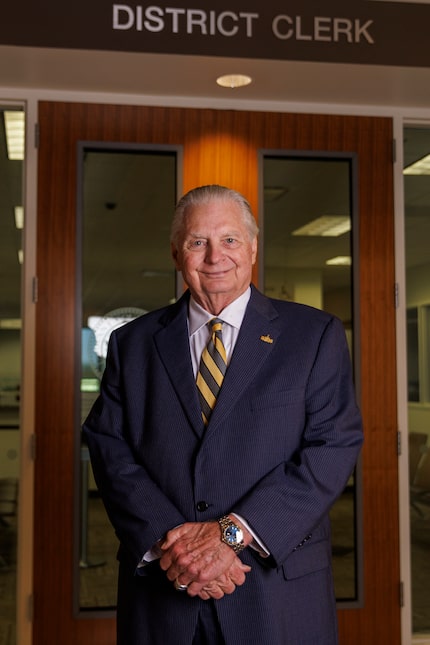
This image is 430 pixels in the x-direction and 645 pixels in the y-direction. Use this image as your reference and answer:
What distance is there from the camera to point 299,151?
4.11m

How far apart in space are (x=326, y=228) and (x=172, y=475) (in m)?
2.37

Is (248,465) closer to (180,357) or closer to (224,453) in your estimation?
(224,453)

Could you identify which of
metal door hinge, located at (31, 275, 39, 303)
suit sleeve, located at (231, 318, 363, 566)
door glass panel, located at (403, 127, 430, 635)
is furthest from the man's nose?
door glass panel, located at (403, 127, 430, 635)

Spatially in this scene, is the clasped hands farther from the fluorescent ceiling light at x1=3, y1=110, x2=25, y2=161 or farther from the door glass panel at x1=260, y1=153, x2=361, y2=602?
the fluorescent ceiling light at x1=3, y1=110, x2=25, y2=161

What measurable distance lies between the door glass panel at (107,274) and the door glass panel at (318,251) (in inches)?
20.3

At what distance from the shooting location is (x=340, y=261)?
413cm

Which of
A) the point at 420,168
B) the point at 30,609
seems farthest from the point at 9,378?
the point at 420,168

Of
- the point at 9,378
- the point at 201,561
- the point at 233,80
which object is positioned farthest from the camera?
the point at 9,378

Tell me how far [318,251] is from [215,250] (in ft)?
6.74

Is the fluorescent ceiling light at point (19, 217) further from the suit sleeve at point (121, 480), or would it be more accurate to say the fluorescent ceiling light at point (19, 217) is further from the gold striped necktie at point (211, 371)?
the gold striped necktie at point (211, 371)

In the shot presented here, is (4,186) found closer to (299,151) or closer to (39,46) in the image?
(39,46)

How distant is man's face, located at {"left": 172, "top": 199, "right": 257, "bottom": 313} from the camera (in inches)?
82.8

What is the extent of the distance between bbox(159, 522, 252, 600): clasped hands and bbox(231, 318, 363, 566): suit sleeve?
81 millimetres

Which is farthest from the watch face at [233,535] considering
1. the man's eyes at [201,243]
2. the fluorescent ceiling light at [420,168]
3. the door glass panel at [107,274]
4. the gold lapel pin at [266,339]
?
the fluorescent ceiling light at [420,168]
